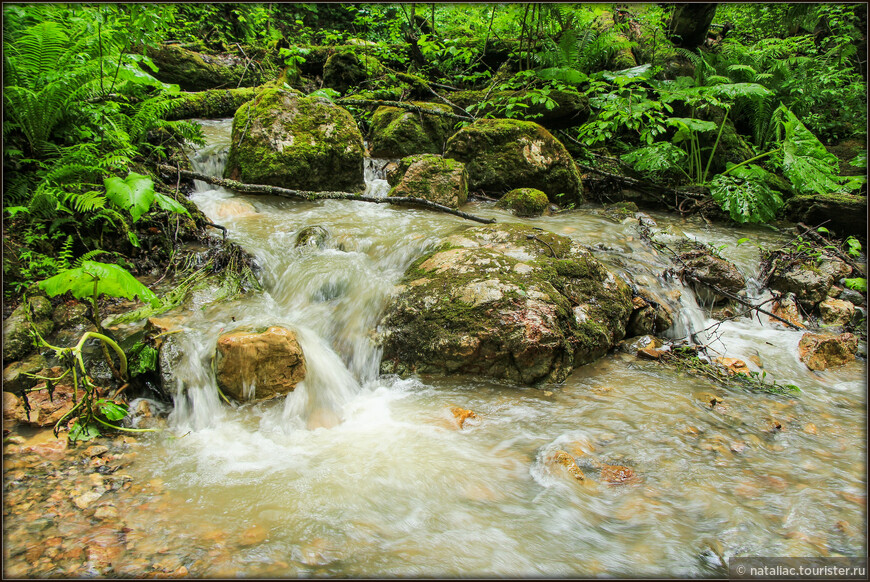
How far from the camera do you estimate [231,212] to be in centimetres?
547

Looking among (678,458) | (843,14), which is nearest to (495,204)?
(678,458)

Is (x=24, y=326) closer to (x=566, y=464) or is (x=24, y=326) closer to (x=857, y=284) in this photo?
(x=566, y=464)

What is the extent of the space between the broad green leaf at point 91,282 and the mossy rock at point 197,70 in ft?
30.0

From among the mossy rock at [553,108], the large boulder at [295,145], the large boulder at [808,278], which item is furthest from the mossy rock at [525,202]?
the large boulder at [808,278]

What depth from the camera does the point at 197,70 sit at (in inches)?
391

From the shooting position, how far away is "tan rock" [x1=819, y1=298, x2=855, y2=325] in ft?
15.4

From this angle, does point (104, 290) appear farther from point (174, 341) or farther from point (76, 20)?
point (76, 20)

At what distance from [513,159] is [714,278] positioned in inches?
140

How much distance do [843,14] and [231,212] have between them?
47.4 ft

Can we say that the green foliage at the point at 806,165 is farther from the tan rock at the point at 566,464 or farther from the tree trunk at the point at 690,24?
the tan rock at the point at 566,464

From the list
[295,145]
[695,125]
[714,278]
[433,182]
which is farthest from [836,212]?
[295,145]

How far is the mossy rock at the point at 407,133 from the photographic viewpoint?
307 inches

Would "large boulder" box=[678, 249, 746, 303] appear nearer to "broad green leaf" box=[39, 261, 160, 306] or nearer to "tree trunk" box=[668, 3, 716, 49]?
"broad green leaf" box=[39, 261, 160, 306]

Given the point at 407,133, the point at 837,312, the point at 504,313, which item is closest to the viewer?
the point at 504,313
